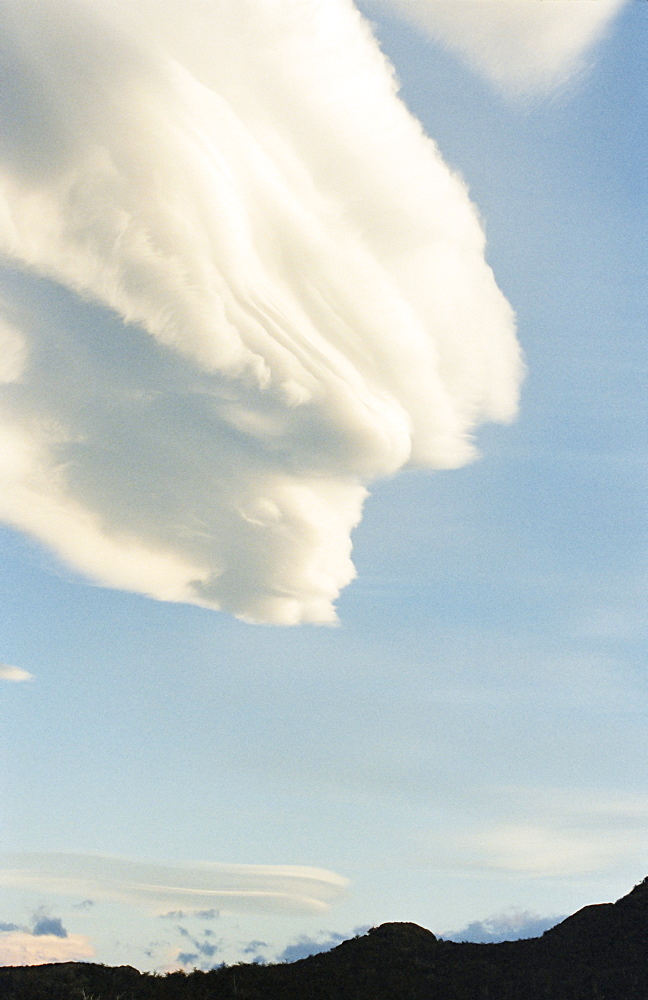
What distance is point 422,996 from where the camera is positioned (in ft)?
186

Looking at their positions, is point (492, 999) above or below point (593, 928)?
below

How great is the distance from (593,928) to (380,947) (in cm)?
1703

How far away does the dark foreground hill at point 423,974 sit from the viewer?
55.8m

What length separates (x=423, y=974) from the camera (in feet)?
199

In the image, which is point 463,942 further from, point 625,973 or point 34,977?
point 34,977

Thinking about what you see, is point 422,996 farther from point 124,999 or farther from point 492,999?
point 124,999

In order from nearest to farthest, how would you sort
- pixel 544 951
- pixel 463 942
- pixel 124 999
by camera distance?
pixel 124 999
pixel 544 951
pixel 463 942

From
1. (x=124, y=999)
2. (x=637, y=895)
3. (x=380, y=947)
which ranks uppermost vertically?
(x=637, y=895)

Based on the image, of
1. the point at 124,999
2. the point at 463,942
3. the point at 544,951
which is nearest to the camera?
the point at 124,999

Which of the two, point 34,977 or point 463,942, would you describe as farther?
point 463,942

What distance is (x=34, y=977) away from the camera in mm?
57281

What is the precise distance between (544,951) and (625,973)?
757 cm

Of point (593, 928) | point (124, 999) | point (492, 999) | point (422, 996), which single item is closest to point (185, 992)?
point (124, 999)

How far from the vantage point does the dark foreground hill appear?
183ft
